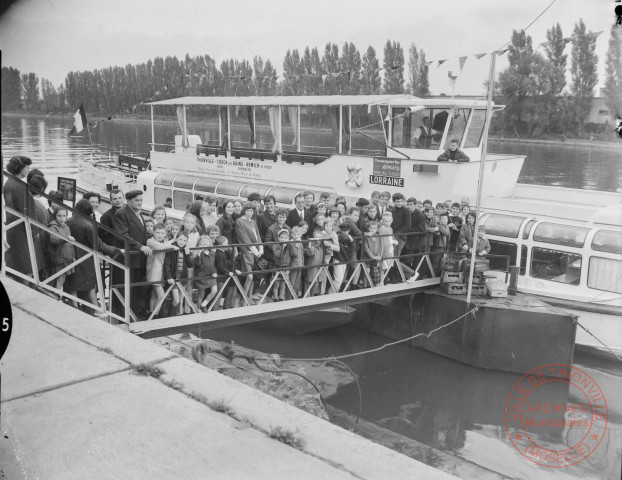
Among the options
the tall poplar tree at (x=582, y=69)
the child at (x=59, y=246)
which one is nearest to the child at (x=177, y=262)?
the child at (x=59, y=246)

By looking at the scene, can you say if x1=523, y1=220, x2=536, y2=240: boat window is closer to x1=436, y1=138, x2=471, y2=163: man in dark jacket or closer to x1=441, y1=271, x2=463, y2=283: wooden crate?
x1=441, y1=271, x2=463, y2=283: wooden crate

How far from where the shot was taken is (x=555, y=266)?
12.3 meters

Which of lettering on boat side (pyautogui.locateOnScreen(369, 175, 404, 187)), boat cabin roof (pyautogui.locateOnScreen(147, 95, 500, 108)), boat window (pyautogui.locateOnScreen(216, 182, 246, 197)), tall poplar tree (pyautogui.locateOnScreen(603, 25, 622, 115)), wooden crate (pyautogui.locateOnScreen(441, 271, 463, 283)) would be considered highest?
boat cabin roof (pyautogui.locateOnScreen(147, 95, 500, 108))

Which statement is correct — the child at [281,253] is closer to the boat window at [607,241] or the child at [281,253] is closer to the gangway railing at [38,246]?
the gangway railing at [38,246]

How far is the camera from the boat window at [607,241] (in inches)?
441

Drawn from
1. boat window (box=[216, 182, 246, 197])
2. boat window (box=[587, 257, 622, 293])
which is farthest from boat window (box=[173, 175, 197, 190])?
boat window (box=[587, 257, 622, 293])

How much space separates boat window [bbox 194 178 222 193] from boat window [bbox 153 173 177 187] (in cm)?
131

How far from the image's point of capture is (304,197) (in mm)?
10633

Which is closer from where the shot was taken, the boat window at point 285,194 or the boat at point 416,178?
the boat at point 416,178

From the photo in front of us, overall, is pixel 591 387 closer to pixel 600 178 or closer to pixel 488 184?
pixel 488 184

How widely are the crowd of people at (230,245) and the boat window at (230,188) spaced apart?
5.30 metres

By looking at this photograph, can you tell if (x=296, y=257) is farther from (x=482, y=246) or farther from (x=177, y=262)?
(x=482, y=246)

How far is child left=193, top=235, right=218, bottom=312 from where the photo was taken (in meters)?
8.02

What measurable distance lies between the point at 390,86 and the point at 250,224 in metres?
8.89
